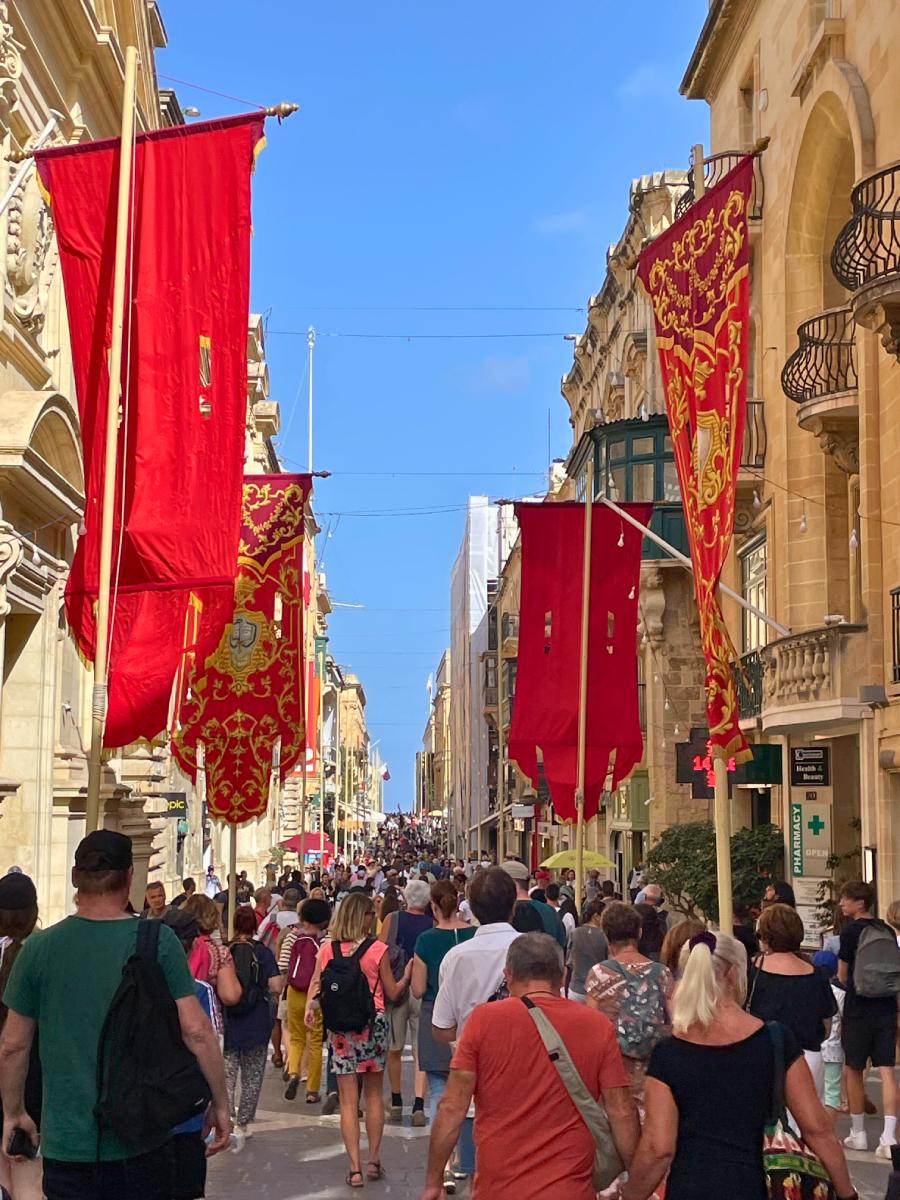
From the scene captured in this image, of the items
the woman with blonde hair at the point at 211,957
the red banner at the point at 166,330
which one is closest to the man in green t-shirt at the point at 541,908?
the woman with blonde hair at the point at 211,957

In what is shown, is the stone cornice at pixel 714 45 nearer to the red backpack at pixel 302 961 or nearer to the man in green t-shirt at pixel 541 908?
the man in green t-shirt at pixel 541 908

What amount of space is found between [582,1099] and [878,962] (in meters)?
5.92

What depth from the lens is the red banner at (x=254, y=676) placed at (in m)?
18.2

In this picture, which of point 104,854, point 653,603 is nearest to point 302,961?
point 104,854

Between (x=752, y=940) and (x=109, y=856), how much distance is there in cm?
606

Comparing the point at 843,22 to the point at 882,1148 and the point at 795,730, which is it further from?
the point at 882,1148

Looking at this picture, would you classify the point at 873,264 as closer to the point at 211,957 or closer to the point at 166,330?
the point at 166,330

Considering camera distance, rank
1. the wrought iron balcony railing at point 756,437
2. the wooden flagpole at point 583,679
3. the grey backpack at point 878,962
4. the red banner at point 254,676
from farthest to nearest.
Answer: the wrought iron balcony railing at point 756,437 < the red banner at point 254,676 < the wooden flagpole at point 583,679 < the grey backpack at point 878,962

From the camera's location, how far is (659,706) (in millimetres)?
34875

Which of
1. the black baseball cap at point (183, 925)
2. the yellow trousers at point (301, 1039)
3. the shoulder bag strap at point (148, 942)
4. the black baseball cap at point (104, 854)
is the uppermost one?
the black baseball cap at point (104, 854)

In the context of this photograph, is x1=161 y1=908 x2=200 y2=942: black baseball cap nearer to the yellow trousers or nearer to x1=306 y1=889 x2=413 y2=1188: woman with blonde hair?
x1=306 y1=889 x2=413 y2=1188: woman with blonde hair

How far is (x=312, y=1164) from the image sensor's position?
429 inches

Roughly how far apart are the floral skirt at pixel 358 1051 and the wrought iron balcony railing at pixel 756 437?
14832mm

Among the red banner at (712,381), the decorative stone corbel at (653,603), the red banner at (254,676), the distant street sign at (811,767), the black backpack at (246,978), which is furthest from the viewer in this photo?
the decorative stone corbel at (653,603)
